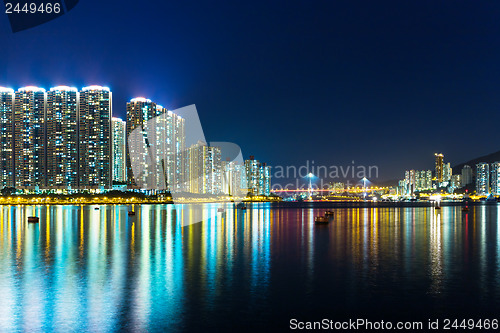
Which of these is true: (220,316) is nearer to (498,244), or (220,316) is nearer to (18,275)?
(18,275)

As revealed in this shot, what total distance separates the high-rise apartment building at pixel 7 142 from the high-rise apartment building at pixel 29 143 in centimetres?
146

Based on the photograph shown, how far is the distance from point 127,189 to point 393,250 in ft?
561

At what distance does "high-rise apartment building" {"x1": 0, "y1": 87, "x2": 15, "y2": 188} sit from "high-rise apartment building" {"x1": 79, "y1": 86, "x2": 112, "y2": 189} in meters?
23.9

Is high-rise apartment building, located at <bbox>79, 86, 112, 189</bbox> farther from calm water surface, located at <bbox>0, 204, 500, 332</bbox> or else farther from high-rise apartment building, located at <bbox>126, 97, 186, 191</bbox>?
calm water surface, located at <bbox>0, 204, 500, 332</bbox>

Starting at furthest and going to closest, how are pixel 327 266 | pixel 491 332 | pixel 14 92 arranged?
pixel 14 92 → pixel 327 266 → pixel 491 332

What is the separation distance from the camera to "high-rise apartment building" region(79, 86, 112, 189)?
170500mm

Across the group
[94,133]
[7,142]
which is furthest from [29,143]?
[94,133]

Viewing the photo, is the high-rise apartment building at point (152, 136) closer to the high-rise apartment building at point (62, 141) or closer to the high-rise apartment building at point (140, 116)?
the high-rise apartment building at point (140, 116)

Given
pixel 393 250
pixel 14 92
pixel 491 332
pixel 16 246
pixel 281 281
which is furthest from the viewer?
pixel 14 92

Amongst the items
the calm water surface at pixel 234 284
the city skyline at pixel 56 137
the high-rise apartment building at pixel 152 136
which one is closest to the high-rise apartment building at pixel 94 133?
the city skyline at pixel 56 137

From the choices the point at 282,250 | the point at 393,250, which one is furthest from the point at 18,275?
the point at 393,250

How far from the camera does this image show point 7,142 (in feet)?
559

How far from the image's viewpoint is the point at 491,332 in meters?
12.2

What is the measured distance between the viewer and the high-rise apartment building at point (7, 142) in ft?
557
